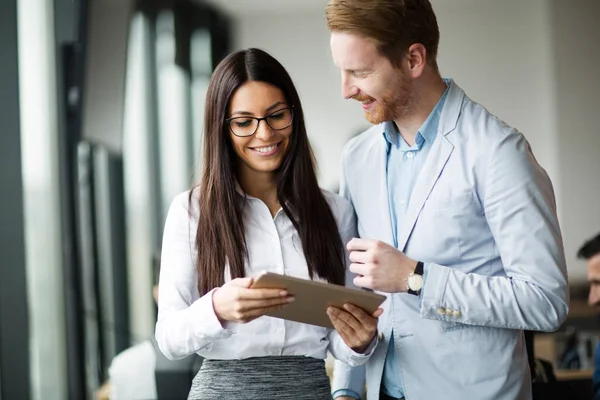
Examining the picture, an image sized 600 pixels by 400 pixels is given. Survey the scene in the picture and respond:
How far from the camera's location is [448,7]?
6.88m

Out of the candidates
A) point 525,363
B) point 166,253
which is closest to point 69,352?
point 166,253

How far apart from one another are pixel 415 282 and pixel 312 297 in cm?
26

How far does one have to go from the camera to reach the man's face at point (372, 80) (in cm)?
205

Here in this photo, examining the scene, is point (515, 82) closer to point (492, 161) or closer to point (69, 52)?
point (69, 52)

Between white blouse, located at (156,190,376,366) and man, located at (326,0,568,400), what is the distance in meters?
0.16

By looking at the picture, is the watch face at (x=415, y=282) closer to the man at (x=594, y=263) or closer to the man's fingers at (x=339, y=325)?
the man's fingers at (x=339, y=325)

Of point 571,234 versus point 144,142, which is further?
point 571,234

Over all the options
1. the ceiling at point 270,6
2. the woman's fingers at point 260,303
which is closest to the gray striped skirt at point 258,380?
the woman's fingers at point 260,303

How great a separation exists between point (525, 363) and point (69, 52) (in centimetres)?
251

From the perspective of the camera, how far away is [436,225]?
1.97m

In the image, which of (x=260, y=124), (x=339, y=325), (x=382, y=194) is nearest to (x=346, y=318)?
(x=339, y=325)

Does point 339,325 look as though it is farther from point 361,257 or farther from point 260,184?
point 260,184

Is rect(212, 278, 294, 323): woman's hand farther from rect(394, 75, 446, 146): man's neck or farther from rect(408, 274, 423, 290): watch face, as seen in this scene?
rect(394, 75, 446, 146): man's neck

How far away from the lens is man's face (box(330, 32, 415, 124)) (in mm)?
2049
